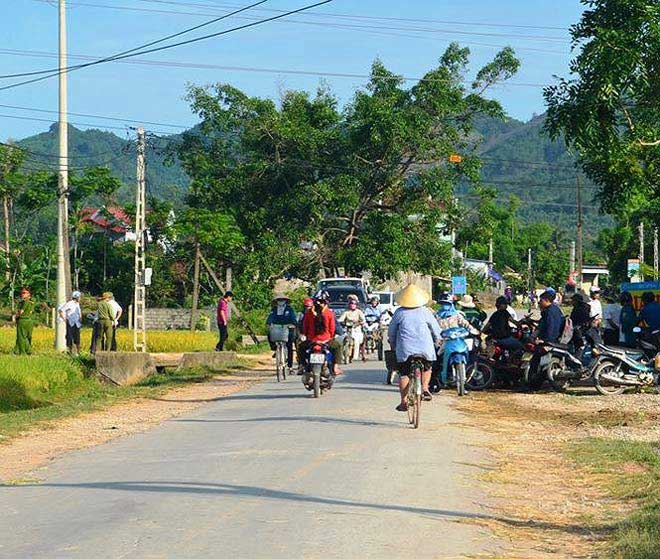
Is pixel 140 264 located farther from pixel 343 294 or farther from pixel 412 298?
pixel 412 298

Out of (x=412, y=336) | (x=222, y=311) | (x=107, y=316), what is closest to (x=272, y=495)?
(x=412, y=336)

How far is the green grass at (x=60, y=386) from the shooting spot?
23.4 m

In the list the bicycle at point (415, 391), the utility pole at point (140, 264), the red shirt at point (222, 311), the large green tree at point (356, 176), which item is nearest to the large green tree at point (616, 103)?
the bicycle at point (415, 391)

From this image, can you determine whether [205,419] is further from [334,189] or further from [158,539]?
[334,189]

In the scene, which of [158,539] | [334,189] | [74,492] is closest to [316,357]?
[74,492]

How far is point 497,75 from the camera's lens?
5722cm

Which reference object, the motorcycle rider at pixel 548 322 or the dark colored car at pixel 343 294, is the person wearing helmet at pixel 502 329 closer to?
the motorcycle rider at pixel 548 322

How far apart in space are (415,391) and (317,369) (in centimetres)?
527

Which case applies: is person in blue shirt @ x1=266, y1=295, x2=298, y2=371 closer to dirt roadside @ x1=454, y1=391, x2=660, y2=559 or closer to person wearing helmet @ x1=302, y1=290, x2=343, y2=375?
person wearing helmet @ x1=302, y1=290, x2=343, y2=375

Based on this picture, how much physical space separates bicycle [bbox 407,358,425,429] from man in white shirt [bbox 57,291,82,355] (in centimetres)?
1815

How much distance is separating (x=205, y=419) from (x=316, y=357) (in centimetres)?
314

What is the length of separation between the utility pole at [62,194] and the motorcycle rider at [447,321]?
15.5m

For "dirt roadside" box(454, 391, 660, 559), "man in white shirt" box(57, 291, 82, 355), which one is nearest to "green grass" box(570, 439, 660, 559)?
"dirt roadside" box(454, 391, 660, 559)

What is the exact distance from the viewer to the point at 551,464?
13977 mm
